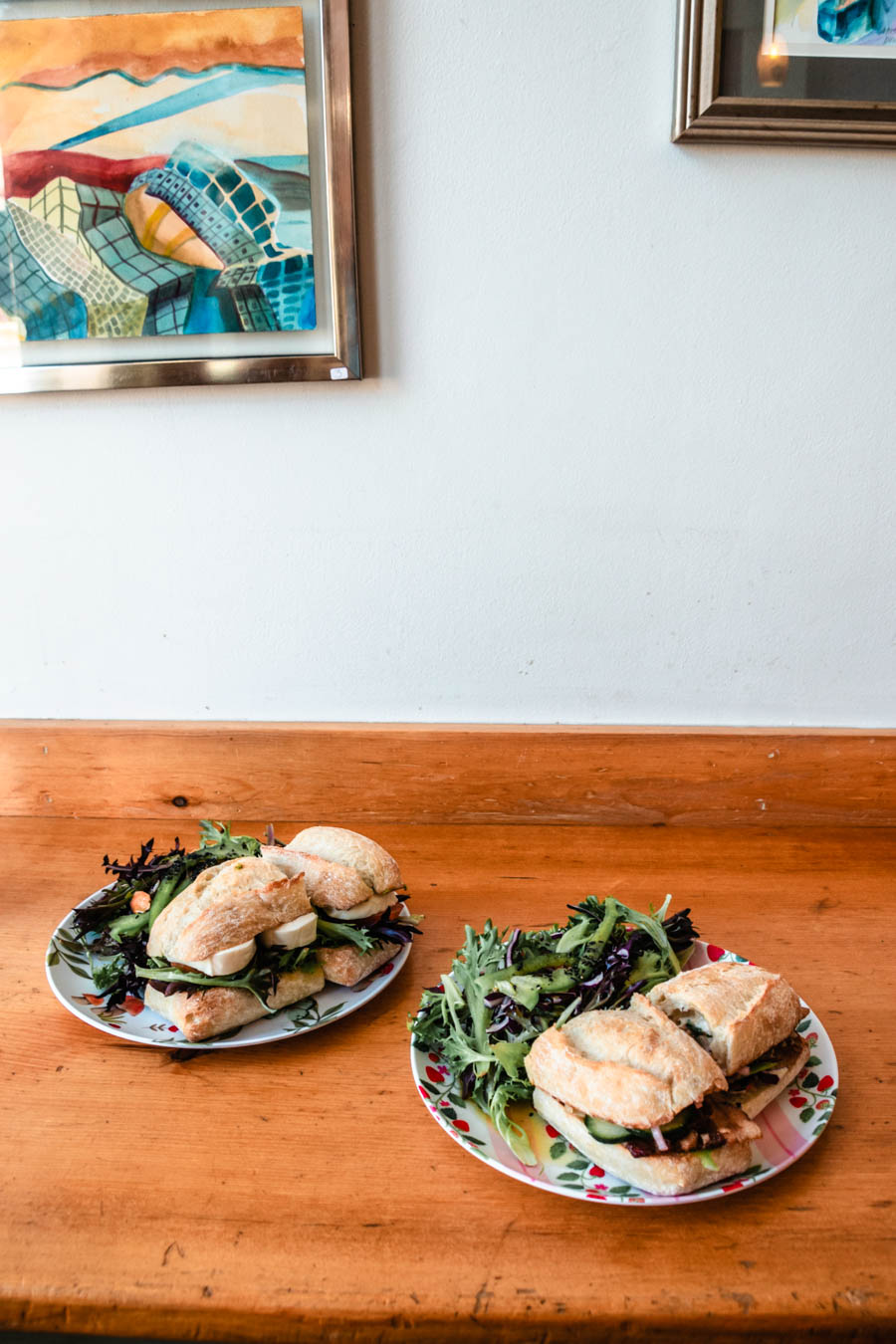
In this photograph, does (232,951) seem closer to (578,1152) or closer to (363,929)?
(363,929)

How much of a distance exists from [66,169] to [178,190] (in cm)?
15

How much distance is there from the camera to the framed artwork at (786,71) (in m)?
1.09

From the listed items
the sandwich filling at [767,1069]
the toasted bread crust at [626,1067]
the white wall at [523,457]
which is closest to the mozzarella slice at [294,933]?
the toasted bread crust at [626,1067]

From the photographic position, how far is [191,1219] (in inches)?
25.6

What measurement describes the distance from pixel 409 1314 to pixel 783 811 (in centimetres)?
89

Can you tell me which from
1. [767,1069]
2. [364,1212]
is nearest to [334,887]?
[364,1212]

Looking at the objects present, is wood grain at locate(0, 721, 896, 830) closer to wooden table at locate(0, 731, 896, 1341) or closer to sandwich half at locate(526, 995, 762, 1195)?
wooden table at locate(0, 731, 896, 1341)

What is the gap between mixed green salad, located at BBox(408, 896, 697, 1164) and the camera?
2.44 ft

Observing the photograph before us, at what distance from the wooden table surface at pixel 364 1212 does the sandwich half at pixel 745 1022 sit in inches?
2.4

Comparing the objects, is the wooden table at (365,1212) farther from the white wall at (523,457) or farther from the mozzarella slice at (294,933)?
the white wall at (523,457)

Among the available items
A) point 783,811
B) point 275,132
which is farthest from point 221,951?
point 275,132

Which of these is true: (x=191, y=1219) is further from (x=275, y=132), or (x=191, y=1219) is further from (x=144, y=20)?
(x=144, y=20)

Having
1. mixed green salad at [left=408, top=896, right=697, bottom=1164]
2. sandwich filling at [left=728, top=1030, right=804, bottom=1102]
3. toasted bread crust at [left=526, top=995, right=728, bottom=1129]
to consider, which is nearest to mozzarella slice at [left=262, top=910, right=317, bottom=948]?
mixed green salad at [left=408, top=896, right=697, bottom=1164]

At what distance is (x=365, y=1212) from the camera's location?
0.66 m
